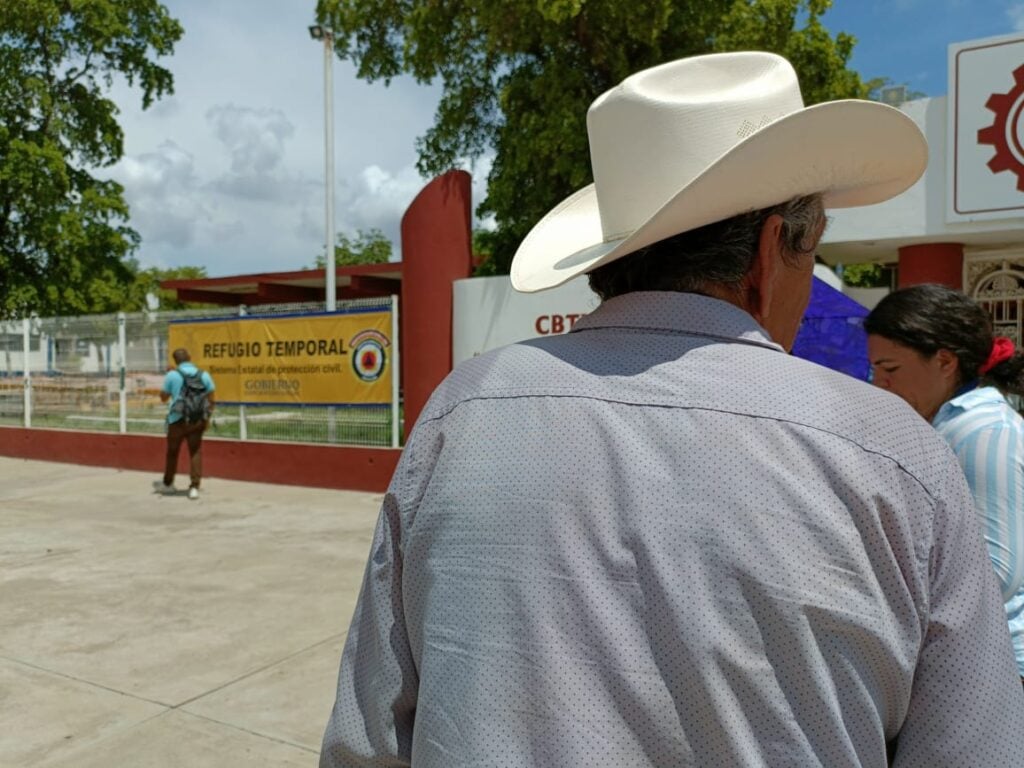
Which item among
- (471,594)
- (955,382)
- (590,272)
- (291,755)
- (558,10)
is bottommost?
(291,755)

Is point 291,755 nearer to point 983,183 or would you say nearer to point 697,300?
point 697,300

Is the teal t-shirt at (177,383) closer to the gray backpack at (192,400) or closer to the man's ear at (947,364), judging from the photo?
the gray backpack at (192,400)

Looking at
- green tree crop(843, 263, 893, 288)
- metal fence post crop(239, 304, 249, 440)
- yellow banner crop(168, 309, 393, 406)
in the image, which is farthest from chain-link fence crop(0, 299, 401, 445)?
green tree crop(843, 263, 893, 288)

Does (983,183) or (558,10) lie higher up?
(558,10)

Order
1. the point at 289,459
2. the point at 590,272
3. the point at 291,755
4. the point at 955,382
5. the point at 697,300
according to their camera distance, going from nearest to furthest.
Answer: the point at 697,300
the point at 590,272
the point at 955,382
the point at 291,755
the point at 289,459

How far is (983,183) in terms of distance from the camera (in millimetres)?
8625

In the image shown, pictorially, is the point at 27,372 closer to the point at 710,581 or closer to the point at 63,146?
the point at 63,146

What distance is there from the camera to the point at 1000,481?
196 centimetres

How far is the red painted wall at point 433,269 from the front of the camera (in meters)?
9.74

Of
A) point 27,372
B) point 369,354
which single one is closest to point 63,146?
point 27,372

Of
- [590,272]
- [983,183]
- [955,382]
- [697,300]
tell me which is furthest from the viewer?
[983,183]

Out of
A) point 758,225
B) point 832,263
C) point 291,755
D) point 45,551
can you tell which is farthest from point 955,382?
point 832,263

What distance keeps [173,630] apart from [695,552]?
4.76m

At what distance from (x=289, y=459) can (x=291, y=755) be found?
739cm
